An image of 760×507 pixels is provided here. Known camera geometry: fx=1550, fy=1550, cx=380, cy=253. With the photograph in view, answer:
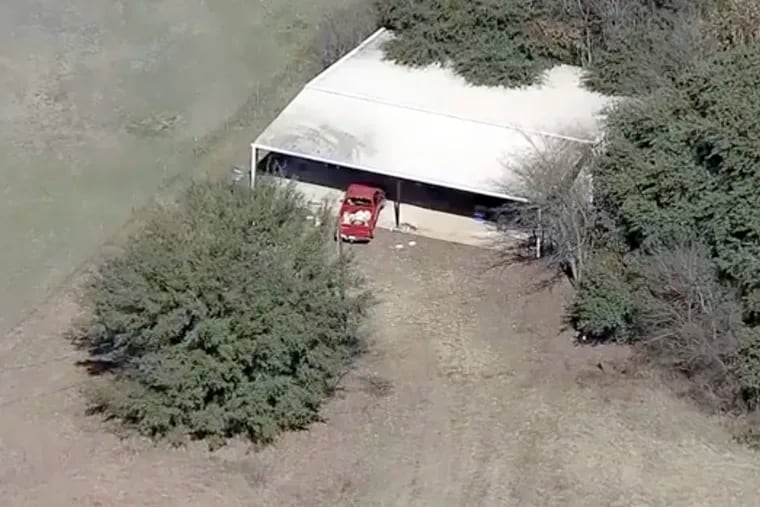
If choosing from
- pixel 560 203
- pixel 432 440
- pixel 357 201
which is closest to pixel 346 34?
pixel 357 201

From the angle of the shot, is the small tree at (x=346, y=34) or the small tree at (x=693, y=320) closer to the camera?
the small tree at (x=693, y=320)

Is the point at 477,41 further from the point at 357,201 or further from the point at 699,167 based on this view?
the point at 699,167

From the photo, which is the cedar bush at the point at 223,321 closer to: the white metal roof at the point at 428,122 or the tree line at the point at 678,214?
the tree line at the point at 678,214

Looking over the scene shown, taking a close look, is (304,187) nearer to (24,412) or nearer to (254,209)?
(254,209)

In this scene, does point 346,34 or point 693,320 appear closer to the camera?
point 693,320

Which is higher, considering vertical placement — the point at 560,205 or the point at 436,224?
the point at 560,205

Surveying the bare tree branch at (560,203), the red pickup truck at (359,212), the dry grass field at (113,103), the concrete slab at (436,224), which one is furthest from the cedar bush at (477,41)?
the red pickup truck at (359,212)
